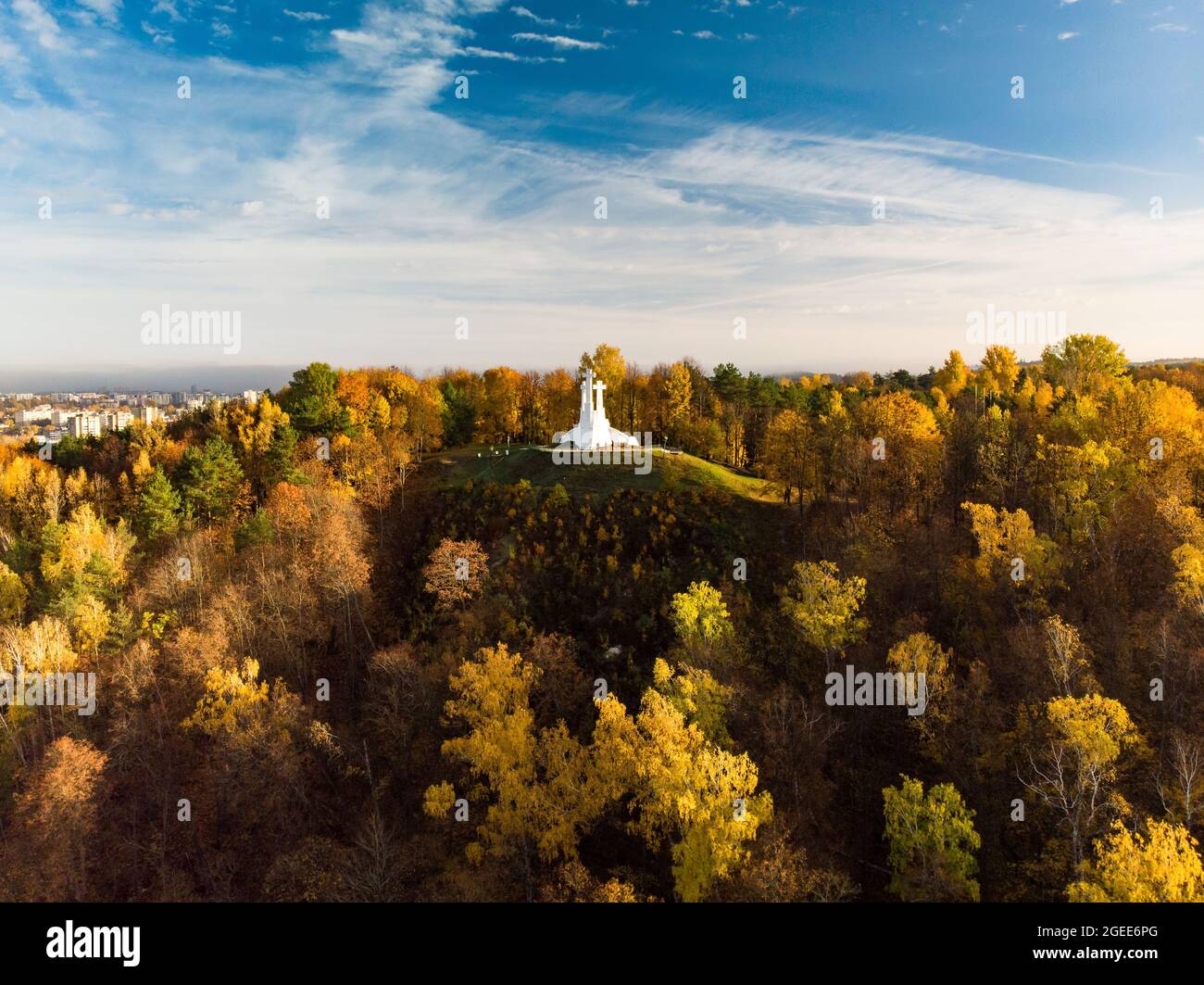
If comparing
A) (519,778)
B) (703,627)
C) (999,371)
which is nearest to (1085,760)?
(703,627)

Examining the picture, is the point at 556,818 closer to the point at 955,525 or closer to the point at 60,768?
the point at 60,768

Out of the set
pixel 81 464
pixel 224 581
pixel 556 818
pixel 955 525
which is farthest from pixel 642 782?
pixel 81 464

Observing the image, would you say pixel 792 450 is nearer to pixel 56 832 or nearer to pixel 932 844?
pixel 932 844

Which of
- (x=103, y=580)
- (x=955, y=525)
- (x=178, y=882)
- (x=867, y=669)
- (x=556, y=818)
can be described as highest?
(x=955, y=525)

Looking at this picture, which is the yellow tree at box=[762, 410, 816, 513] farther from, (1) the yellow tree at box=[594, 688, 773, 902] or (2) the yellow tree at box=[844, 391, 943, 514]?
(1) the yellow tree at box=[594, 688, 773, 902]

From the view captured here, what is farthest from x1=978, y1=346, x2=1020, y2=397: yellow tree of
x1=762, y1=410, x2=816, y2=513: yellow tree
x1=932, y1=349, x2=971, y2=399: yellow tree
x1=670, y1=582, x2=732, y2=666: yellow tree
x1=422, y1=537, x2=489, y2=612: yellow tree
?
x1=422, y1=537, x2=489, y2=612: yellow tree

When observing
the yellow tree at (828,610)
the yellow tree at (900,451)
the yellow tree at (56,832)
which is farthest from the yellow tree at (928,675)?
the yellow tree at (56,832)

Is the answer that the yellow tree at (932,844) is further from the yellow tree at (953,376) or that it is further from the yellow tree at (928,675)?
the yellow tree at (953,376)
